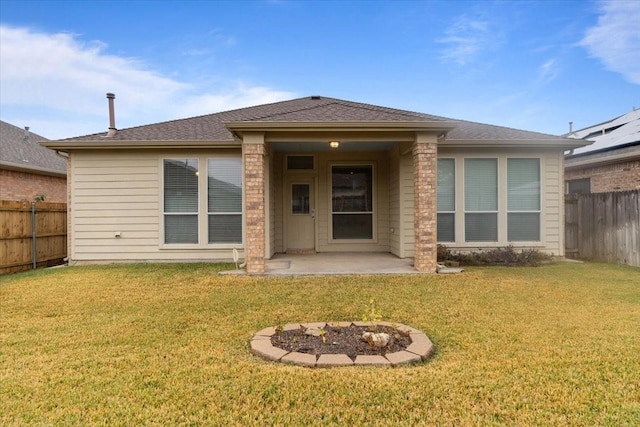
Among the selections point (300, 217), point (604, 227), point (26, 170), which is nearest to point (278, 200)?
point (300, 217)

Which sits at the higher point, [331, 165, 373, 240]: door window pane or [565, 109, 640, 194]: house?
[565, 109, 640, 194]: house

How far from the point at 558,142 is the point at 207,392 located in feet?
28.8

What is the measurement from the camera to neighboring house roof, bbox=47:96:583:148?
6543 mm

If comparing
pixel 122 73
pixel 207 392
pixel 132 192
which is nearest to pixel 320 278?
pixel 207 392

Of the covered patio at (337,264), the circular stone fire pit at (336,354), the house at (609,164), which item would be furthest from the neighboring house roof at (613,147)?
the circular stone fire pit at (336,354)

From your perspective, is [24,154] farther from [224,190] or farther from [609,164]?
[609,164]

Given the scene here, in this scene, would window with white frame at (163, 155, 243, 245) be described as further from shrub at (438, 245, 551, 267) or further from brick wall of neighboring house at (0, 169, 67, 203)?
brick wall of neighboring house at (0, 169, 67, 203)

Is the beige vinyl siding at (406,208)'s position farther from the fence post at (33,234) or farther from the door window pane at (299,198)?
the fence post at (33,234)

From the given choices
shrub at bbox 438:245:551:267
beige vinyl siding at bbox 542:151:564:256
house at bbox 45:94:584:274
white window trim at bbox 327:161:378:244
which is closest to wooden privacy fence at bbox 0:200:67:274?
house at bbox 45:94:584:274

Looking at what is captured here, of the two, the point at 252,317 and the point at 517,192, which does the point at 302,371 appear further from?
the point at 517,192

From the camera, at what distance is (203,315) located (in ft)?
14.3

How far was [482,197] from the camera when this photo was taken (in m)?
8.48

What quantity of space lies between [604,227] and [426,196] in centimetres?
487

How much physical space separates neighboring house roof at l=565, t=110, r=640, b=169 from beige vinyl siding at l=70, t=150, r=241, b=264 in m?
10.2
